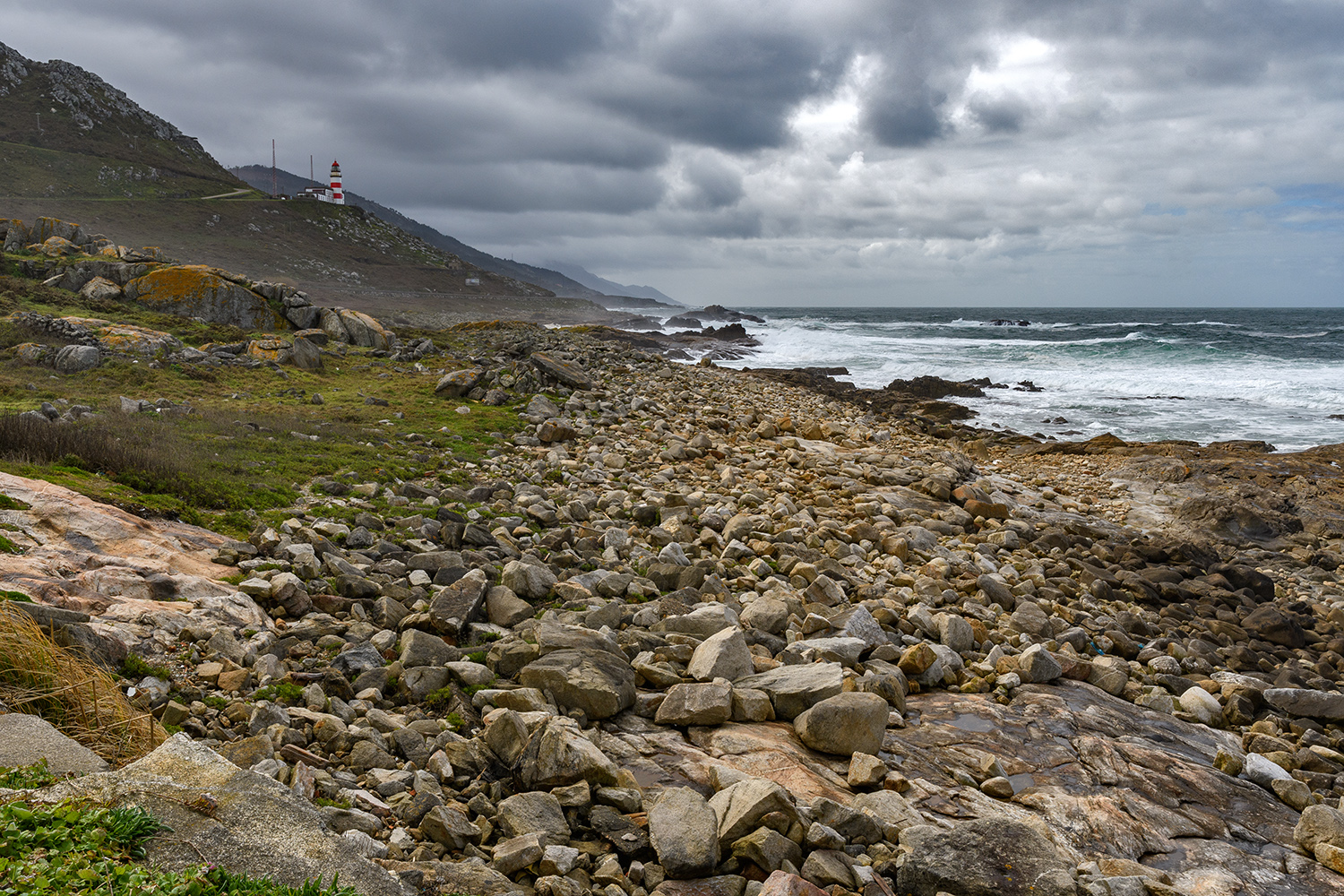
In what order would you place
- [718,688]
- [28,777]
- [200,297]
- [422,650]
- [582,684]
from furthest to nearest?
1. [200,297]
2. [422,650]
3. [718,688]
4. [582,684]
5. [28,777]

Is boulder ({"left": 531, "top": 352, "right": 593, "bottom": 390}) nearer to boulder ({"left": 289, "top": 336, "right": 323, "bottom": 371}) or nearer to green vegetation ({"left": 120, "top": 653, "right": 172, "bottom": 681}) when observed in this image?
boulder ({"left": 289, "top": 336, "right": 323, "bottom": 371})

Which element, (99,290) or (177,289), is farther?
(177,289)

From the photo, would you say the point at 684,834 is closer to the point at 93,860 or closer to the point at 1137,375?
the point at 93,860

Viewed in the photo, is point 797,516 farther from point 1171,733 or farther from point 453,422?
point 453,422

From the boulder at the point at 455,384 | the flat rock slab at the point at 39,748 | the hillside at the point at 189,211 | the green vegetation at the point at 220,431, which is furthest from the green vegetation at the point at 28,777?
the hillside at the point at 189,211

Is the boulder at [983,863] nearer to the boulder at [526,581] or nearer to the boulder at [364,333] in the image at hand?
the boulder at [526,581]

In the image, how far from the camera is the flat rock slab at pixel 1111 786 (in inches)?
176

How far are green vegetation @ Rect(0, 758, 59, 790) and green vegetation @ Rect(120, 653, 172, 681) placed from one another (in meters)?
1.36

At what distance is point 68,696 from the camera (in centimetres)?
365

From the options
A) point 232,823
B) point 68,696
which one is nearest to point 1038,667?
point 232,823

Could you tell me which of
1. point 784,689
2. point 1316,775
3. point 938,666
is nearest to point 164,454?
point 784,689

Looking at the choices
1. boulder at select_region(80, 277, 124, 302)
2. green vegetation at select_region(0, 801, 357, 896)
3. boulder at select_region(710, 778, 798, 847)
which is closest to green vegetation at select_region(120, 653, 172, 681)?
green vegetation at select_region(0, 801, 357, 896)

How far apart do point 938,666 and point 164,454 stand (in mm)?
9162

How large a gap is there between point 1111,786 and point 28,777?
649 centimetres
